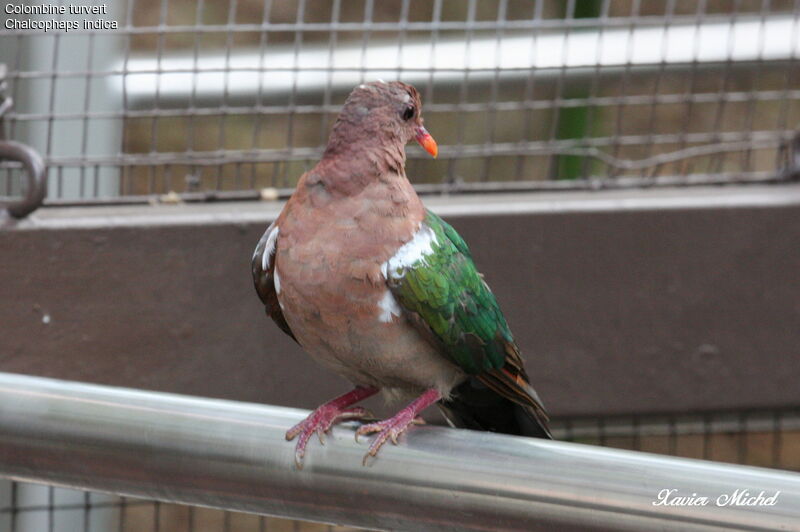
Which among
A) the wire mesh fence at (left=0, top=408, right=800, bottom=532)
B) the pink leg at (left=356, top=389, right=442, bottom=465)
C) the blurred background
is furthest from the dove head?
the wire mesh fence at (left=0, top=408, right=800, bottom=532)

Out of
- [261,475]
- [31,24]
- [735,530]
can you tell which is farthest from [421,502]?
[31,24]

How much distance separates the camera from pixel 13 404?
1020 mm

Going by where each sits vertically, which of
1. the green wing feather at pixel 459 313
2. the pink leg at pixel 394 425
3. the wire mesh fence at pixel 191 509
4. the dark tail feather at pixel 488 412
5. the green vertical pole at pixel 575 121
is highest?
the green vertical pole at pixel 575 121

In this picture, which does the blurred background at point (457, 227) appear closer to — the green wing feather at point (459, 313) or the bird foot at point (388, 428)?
the green wing feather at point (459, 313)

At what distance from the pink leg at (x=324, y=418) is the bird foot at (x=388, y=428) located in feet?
0.13

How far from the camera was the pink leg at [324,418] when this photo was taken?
3.20 ft

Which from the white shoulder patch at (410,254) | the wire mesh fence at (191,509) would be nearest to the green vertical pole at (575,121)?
the wire mesh fence at (191,509)

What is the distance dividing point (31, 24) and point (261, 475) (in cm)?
127

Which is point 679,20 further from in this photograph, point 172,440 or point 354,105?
point 172,440

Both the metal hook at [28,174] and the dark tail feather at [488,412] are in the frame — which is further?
the metal hook at [28,174]

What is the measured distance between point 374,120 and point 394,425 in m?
0.39

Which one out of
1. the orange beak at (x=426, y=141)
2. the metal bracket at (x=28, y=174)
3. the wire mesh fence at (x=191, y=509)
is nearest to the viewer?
the orange beak at (x=426, y=141)

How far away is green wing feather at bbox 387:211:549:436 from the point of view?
4.14ft

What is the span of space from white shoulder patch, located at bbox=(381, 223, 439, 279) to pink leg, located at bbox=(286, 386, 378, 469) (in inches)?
6.4
